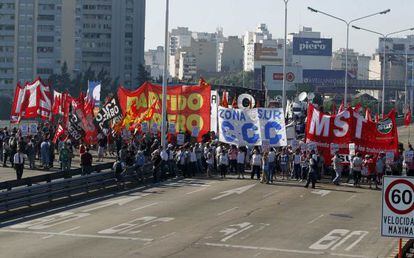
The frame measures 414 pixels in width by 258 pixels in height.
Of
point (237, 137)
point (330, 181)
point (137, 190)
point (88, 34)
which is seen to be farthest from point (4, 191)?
Result: point (88, 34)

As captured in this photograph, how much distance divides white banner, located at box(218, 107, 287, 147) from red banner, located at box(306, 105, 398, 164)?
1.14m

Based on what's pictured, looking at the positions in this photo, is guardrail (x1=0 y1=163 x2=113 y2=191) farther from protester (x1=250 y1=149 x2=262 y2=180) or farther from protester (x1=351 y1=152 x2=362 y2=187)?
protester (x1=351 y1=152 x2=362 y2=187)

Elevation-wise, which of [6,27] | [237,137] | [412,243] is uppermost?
[6,27]

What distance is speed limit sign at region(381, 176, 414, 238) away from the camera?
43.1 ft

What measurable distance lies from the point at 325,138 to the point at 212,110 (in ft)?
18.7

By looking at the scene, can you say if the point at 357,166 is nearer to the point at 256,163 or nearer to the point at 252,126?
the point at 256,163

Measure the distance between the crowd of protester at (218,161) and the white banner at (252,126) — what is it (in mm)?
557

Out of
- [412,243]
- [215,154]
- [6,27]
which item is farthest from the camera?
[6,27]

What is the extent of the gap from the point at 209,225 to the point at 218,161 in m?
12.1

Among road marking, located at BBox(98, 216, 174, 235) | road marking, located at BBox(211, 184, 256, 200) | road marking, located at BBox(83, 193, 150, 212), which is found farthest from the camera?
road marking, located at BBox(211, 184, 256, 200)

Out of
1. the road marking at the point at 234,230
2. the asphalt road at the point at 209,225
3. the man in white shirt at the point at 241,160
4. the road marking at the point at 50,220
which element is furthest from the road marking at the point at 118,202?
the man in white shirt at the point at 241,160

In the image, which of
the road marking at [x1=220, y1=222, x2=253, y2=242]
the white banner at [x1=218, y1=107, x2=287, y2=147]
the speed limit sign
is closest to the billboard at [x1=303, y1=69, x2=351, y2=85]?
the white banner at [x1=218, y1=107, x2=287, y2=147]

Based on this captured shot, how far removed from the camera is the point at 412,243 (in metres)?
20.1

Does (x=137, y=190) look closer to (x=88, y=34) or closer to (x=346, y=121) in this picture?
(x=346, y=121)
